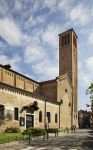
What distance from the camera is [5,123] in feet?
112

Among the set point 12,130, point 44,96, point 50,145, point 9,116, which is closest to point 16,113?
point 9,116

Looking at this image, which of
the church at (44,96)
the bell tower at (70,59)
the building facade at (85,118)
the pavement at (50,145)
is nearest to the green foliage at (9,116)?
the church at (44,96)

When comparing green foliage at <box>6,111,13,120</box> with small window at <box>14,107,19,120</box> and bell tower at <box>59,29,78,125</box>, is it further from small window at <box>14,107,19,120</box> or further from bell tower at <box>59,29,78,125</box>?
bell tower at <box>59,29,78,125</box>

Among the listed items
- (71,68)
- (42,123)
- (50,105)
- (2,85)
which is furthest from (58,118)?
(2,85)

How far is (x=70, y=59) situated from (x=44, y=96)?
22952 millimetres

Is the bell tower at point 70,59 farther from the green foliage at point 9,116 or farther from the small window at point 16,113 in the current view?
the green foliage at point 9,116

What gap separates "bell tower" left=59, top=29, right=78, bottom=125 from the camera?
219 feet

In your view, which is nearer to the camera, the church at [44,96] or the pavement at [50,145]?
the pavement at [50,145]

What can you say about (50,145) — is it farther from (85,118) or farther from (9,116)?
(85,118)

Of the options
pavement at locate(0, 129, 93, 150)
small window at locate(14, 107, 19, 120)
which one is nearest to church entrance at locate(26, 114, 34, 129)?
small window at locate(14, 107, 19, 120)

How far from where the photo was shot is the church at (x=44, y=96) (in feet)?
117

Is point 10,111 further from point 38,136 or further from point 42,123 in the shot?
point 42,123

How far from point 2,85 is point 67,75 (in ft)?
100

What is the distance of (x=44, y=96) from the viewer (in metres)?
46.8
